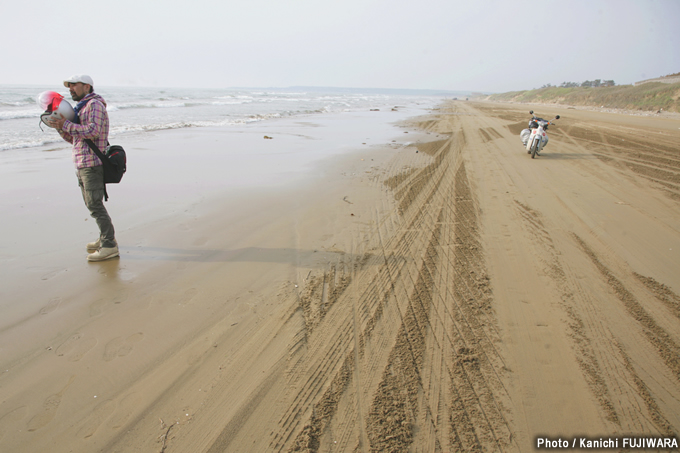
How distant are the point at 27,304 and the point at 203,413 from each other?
221 cm

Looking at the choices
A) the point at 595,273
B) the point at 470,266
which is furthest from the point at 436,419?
the point at 595,273

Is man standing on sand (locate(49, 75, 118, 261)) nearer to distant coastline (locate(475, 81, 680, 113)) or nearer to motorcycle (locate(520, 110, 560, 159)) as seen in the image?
motorcycle (locate(520, 110, 560, 159))

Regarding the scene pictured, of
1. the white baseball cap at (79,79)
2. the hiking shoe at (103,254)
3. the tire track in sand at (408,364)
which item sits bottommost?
the tire track in sand at (408,364)

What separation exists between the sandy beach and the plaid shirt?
111 centimetres

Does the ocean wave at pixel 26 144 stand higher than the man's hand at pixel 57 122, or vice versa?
the man's hand at pixel 57 122

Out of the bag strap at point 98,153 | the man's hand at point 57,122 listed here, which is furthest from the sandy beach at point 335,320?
the man's hand at point 57,122

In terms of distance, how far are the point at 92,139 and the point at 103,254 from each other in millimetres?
1235

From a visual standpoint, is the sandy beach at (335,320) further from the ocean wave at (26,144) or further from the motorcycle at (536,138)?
the ocean wave at (26,144)

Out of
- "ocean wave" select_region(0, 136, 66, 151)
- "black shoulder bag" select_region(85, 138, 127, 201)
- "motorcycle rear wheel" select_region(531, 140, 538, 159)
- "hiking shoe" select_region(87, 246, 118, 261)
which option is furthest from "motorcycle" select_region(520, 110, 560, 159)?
"ocean wave" select_region(0, 136, 66, 151)

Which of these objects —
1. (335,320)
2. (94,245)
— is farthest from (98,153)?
(335,320)

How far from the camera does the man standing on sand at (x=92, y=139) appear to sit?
334 centimetres

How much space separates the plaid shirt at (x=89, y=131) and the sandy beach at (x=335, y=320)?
1113 mm

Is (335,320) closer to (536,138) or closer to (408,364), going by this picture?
(408,364)

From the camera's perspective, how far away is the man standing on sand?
11.0 ft
